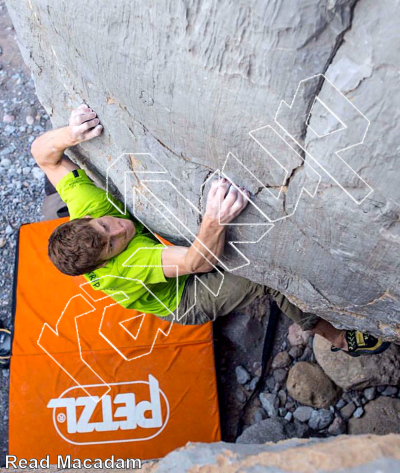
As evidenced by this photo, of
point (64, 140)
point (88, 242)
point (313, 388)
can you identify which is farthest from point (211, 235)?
point (313, 388)

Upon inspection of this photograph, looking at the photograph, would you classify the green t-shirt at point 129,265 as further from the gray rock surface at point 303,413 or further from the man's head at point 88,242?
the gray rock surface at point 303,413

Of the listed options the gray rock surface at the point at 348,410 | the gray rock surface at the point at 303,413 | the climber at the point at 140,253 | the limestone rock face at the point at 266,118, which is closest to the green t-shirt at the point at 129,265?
the climber at the point at 140,253

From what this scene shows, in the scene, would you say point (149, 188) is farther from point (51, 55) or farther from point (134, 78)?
point (51, 55)

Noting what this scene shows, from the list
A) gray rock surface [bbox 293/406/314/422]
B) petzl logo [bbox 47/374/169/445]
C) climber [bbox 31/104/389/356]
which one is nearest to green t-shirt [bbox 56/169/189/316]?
climber [bbox 31/104/389/356]

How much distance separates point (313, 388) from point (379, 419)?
386 millimetres

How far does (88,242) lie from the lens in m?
2.04

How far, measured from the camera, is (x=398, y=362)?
293 cm

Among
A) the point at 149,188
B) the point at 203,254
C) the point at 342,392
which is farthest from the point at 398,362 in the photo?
the point at 149,188

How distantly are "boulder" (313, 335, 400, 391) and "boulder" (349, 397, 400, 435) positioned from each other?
0.10 metres

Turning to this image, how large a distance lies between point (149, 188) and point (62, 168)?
51 centimetres

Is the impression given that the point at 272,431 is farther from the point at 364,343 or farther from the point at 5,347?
the point at 5,347

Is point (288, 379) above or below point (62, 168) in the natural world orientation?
below

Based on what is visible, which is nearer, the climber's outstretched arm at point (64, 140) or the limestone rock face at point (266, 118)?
the limestone rock face at point (266, 118)

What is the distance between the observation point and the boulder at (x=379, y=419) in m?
2.80
